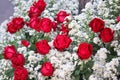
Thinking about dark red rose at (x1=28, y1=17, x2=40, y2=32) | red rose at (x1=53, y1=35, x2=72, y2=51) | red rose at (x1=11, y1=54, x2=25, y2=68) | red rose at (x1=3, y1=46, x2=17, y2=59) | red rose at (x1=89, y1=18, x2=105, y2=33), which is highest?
dark red rose at (x1=28, y1=17, x2=40, y2=32)

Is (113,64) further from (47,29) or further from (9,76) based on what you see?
(9,76)

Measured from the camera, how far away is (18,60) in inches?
94.0

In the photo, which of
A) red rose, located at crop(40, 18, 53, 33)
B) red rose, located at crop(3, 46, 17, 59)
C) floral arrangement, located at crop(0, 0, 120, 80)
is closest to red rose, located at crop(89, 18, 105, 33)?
floral arrangement, located at crop(0, 0, 120, 80)

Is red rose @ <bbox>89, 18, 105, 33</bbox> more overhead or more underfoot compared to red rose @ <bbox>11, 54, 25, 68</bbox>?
more overhead

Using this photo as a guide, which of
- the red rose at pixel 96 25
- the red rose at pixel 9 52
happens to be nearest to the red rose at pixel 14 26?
the red rose at pixel 9 52

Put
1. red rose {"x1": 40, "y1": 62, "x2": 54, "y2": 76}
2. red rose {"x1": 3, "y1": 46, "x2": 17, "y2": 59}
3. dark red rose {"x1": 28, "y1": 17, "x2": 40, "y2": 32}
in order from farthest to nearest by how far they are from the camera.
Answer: dark red rose {"x1": 28, "y1": 17, "x2": 40, "y2": 32}, red rose {"x1": 3, "y1": 46, "x2": 17, "y2": 59}, red rose {"x1": 40, "y1": 62, "x2": 54, "y2": 76}

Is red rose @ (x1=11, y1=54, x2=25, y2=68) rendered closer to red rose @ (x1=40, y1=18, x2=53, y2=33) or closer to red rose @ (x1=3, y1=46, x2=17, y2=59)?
red rose @ (x1=3, y1=46, x2=17, y2=59)

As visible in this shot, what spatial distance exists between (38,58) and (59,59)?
177 mm

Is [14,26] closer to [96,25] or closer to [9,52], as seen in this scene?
[9,52]

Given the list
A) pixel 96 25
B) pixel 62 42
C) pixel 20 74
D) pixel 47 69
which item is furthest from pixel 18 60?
pixel 96 25

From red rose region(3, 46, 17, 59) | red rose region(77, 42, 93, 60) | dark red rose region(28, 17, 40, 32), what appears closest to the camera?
red rose region(77, 42, 93, 60)

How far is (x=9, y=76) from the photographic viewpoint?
2570mm

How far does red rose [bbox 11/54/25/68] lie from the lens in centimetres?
238

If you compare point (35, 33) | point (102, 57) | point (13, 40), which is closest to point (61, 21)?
point (35, 33)
